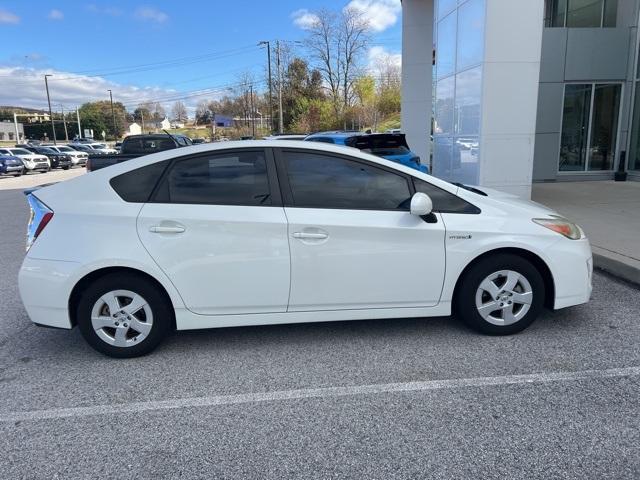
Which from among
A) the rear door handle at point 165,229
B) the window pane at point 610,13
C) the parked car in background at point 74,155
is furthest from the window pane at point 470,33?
the parked car in background at point 74,155

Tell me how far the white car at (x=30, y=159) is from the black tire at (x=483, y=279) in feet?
104

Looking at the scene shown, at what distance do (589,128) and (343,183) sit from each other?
1342 cm

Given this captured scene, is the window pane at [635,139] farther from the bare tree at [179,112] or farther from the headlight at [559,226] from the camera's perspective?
the bare tree at [179,112]

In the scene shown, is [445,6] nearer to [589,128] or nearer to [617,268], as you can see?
[589,128]

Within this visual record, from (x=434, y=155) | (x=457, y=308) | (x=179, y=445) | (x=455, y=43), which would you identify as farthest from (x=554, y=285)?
(x=434, y=155)

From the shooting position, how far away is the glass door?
14297mm

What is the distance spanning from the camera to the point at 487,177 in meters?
9.45

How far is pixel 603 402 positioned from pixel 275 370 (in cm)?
216

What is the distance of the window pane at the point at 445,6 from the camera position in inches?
435

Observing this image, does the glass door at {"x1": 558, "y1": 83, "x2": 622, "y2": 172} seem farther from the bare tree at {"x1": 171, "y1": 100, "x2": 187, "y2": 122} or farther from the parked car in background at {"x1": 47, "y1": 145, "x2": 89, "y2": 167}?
the bare tree at {"x1": 171, "y1": 100, "x2": 187, "y2": 122}

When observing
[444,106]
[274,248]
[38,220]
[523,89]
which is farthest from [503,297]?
[444,106]

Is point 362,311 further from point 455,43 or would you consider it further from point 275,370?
point 455,43

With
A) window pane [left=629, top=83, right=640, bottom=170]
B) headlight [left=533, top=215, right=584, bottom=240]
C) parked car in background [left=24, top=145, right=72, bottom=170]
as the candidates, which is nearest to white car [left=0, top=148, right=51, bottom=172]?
parked car in background [left=24, top=145, right=72, bottom=170]

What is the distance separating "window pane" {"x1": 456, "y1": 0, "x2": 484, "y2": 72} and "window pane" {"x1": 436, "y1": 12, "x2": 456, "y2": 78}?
0.41m
